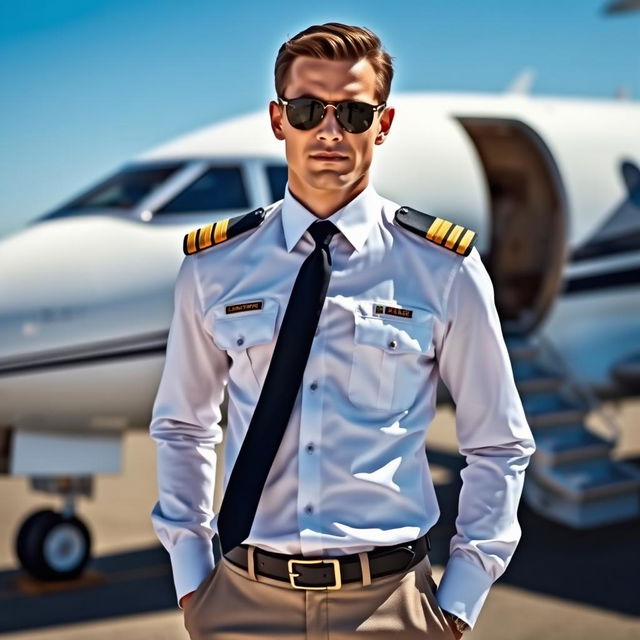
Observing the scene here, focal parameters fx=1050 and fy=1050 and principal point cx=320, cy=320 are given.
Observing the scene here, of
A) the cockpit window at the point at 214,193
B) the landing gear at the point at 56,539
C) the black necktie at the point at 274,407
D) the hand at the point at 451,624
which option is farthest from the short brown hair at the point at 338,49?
the landing gear at the point at 56,539

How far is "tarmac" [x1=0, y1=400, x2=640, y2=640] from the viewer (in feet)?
18.0

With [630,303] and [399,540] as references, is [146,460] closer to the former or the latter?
[630,303]

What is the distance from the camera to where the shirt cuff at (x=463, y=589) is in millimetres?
2027

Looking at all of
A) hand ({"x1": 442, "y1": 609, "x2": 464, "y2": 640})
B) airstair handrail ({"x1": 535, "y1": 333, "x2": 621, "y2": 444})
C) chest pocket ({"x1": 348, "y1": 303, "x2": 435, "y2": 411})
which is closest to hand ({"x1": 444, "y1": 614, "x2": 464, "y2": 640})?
hand ({"x1": 442, "y1": 609, "x2": 464, "y2": 640})

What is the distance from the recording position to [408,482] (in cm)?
201

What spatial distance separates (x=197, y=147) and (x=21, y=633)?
309 centimetres

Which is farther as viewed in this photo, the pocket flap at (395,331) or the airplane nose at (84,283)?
the airplane nose at (84,283)

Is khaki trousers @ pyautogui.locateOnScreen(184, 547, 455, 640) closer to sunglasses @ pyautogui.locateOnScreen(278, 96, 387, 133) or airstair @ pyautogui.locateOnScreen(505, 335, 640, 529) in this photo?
sunglasses @ pyautogui.locateOnScreen(278, 96, 387, 133)

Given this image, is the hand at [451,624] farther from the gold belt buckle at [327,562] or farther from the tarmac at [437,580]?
the tarmac at [437,580]

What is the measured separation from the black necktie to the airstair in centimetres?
527

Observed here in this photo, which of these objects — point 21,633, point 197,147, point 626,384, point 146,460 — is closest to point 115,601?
point 21,633

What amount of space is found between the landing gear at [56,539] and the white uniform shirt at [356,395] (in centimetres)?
420

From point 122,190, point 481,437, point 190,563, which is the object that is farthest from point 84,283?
point 481,437

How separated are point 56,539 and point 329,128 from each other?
4.81 metres
